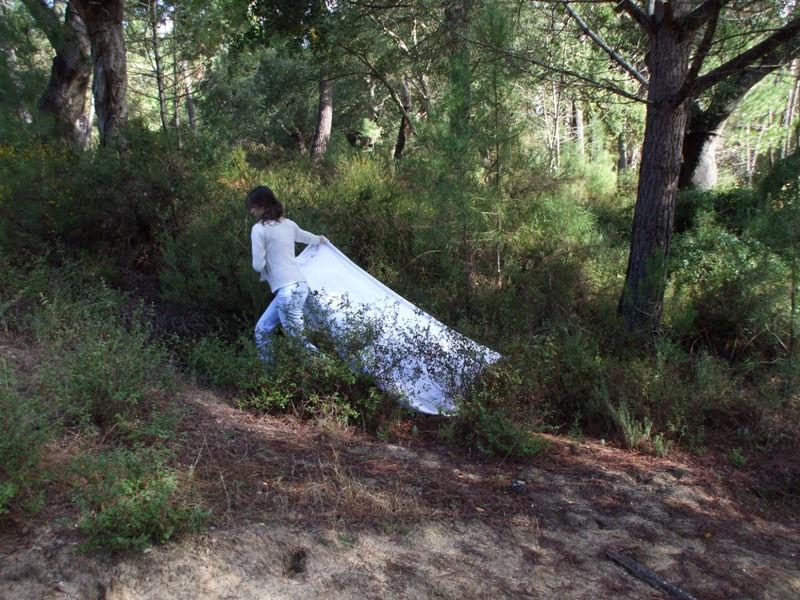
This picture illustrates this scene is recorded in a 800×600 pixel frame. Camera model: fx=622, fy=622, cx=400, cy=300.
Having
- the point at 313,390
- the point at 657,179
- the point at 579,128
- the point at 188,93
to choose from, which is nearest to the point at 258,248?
the point at 313,390

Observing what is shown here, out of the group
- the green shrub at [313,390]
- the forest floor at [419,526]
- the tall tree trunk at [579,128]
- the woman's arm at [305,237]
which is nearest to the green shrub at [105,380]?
the forest floor at [419,526]

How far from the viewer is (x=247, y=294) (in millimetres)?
6668

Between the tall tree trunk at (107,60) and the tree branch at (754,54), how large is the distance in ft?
23.0

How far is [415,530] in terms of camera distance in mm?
3381

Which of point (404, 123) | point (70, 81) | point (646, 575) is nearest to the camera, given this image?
point (646, 575)

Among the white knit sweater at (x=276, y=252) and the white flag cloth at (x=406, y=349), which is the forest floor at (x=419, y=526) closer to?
the white flag cloth at (x=406, y=349)

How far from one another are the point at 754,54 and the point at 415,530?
5003 mm

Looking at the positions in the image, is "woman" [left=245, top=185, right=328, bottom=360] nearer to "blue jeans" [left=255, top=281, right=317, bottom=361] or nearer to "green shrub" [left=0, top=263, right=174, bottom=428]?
"blue jeans" [left=255, top=281, right=317, bottom=361]

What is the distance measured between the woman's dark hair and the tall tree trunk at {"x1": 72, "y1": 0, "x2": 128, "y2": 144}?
4025 millimetres

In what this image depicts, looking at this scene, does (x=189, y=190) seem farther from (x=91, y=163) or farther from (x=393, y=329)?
(x=393, y=329)

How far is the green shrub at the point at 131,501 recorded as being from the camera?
2.73m

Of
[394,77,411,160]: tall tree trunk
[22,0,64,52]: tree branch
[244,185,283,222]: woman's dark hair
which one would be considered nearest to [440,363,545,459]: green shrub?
[244,185,283,222]: woman's dark hair

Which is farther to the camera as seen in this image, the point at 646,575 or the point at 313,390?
the point at 313,390

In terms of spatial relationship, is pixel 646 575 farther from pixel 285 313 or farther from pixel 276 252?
pixel 276 252
